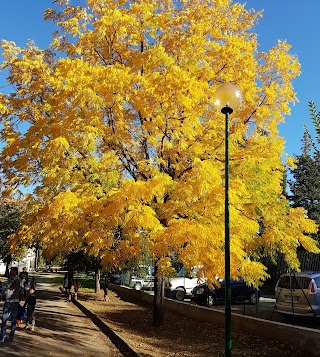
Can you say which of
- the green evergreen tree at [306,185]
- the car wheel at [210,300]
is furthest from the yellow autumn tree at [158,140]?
the green evergreen tree at [306,185]

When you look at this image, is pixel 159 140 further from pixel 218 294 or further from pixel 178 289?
pixel 178 289

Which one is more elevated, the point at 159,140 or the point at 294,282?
the point at 159,140

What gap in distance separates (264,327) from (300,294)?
6.41 feet

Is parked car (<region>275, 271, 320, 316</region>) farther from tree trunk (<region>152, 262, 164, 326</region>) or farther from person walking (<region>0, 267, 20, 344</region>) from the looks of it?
person walking (<region>0, 267, 20, 344</region>)

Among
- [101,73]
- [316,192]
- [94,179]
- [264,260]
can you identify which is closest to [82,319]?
[94,179]

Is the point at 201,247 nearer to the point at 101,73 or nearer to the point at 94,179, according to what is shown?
the point at 94,179

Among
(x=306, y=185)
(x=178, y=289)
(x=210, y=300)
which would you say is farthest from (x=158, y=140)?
(x=306, y=185)

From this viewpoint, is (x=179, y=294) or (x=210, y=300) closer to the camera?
(x=210, y=300)

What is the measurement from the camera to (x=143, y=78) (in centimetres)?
970

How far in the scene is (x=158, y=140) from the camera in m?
10.7

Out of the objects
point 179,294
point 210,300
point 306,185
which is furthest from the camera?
point 306,185

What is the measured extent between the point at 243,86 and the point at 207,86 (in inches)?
36.4

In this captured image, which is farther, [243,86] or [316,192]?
[316,192]

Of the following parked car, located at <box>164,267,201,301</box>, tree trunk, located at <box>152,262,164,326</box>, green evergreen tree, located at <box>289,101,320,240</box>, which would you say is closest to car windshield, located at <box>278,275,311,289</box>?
tree trunk, located at <box>152,262,164,326</box>
